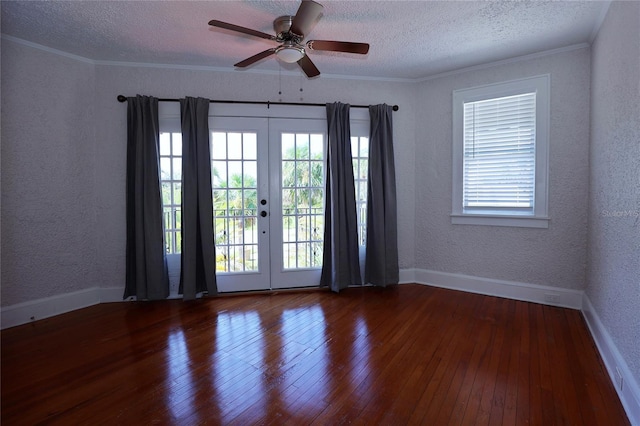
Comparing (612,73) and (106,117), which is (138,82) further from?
(612,73)

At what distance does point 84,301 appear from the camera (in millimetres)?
3281

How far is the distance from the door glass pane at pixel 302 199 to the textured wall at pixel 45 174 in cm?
216

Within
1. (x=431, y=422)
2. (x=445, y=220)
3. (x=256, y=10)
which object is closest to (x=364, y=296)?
(x=445, y=220)

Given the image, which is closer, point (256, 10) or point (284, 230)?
point (256, 10)

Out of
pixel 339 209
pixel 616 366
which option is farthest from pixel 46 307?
pixel 616 366

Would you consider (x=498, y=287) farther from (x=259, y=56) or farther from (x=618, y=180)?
(x=259, y=56)

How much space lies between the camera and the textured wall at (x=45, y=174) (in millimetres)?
2805

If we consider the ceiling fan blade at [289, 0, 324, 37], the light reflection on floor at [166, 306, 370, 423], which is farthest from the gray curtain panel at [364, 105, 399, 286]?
the ceiling fan blade at [289, 0, 324, 37]

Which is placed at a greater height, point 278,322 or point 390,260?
point 390,260

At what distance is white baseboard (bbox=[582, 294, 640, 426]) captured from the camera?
1.62 metres

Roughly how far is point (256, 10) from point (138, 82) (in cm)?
185

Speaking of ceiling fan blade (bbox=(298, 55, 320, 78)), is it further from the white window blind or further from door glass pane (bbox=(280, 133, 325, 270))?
the white window blind

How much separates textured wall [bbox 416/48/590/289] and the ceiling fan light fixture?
2.14 meters

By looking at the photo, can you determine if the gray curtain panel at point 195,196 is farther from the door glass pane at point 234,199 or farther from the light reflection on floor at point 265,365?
the light reflection on floor at point 265,365
